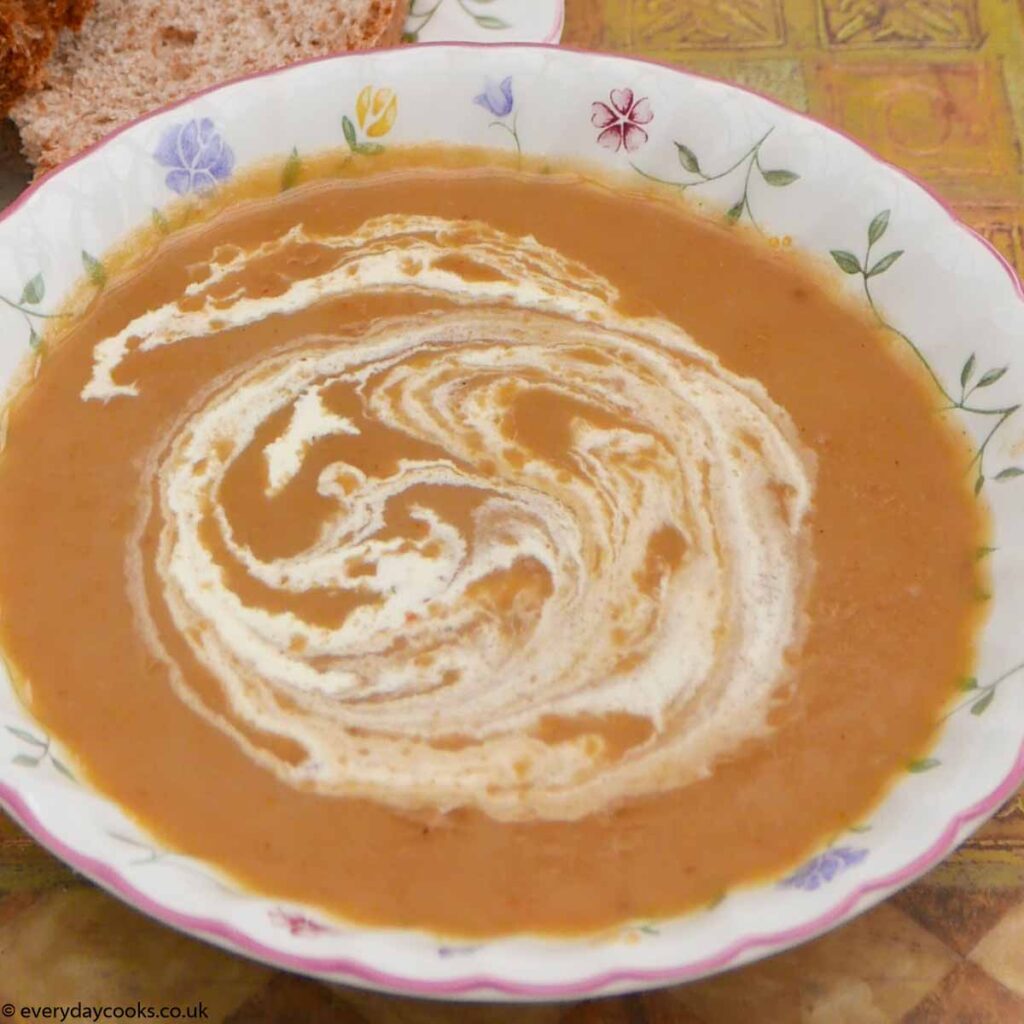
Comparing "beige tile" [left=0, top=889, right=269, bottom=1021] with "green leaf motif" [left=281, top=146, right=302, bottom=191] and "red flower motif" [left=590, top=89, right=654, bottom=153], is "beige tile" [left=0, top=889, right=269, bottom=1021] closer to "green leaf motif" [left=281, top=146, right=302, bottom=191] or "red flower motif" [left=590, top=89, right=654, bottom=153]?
"green leaf motif" [left=281, top=146, right=302, bottom=191]

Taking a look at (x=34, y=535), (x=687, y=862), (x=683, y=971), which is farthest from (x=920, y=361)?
(x=34, y=535)

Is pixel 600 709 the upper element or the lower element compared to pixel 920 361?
lower

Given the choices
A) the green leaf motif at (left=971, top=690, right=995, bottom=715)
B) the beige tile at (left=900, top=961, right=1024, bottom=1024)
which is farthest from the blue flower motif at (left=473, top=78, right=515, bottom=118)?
the beige tile at (left=900, top=961, right=1024, bottom=1024)

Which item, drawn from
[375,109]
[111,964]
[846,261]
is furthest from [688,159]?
[111,964]

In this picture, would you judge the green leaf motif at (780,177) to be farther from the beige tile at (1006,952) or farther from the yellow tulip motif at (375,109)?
the beige tile at (1006,952)

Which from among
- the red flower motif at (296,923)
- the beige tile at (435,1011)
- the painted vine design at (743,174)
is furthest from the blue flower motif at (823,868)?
the painted vine design at (743,174)

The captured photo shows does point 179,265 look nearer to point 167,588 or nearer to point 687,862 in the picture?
point 167,588

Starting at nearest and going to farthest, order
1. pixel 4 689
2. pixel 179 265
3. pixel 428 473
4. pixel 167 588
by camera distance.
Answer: pixel 4 689 < pixel 167 588 < pixel 428 473 < pixel 179 265
